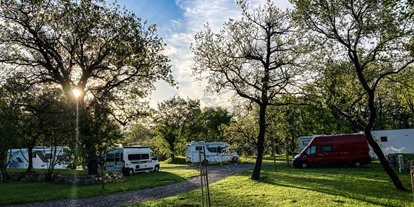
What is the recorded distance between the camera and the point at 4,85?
16797 mm

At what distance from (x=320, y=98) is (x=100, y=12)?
14.3 m

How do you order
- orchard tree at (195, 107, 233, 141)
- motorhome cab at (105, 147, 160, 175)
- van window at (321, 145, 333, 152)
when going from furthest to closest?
orchard tree at (195, 107, 233, 141) → motorhome cab at (105, 147, 160, 175) → van window at (321, 145, 333, 152)

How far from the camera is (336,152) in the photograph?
21.5m

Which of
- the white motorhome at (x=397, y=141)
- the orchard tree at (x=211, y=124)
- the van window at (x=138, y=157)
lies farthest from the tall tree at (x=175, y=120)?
the white motorhome at (x=397, y=141)

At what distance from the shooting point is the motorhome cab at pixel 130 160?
2220 cm

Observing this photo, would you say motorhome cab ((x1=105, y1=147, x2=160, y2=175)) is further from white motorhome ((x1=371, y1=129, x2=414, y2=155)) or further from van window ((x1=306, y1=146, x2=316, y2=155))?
white motorhome ((x1=371, y1=129, x2=414, y2=155))

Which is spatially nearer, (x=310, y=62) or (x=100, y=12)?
(x=310, y=62)

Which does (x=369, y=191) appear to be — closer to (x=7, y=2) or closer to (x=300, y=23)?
(x=300, y=23)

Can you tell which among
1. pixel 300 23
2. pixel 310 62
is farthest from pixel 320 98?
pixel 300 23

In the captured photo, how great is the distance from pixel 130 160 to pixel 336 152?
53.9ft

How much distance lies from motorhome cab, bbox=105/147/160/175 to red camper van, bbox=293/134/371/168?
41.5 ft

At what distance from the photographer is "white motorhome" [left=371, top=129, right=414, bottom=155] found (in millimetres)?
28094

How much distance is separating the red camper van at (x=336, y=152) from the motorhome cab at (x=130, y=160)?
498 inches

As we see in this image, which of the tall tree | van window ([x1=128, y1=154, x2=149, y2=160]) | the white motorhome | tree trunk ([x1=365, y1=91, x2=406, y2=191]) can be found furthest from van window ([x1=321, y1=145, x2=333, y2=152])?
the tall tree
